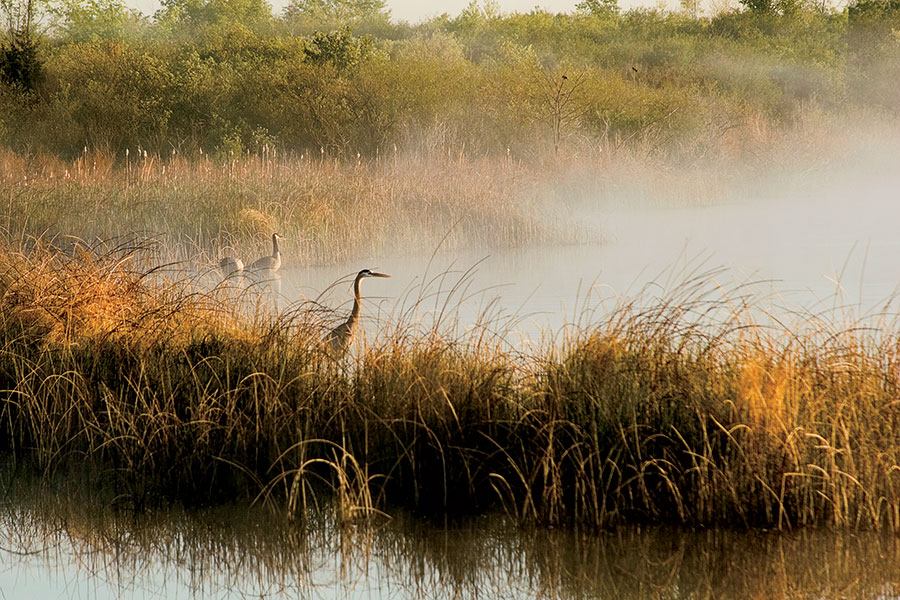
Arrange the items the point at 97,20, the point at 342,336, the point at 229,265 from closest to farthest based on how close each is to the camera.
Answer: the point at 342,336 < the point at 229,265 < the point at 97,20

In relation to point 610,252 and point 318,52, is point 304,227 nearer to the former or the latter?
point 610,252

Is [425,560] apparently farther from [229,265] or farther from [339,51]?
[339,51]

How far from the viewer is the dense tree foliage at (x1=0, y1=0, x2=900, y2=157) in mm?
19625

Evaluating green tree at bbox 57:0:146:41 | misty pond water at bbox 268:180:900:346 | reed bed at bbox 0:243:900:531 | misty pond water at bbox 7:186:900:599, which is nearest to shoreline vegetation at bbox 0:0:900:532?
reed bed at bbox 0:243:900:531

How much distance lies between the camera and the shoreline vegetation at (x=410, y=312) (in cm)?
402

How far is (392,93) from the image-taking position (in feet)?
67.1

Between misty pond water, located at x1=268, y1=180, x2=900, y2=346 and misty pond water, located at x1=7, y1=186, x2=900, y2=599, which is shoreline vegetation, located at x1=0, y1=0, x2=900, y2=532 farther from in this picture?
misty pond water, located at x1=268, y1=180, x2=900, y2=346

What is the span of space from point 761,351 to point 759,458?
60cm

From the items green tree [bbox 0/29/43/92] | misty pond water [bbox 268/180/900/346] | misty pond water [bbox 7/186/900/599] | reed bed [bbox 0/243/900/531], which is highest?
green tree [bbox 0/29/43/92]

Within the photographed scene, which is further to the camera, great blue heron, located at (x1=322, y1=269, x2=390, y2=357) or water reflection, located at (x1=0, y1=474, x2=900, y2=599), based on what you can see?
great blue heron, located at (x1=322, y1=269, x2=390, y2=357)

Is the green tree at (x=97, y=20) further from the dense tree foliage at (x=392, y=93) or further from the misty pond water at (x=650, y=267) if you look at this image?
the misty pond water at (x=650, y=267)

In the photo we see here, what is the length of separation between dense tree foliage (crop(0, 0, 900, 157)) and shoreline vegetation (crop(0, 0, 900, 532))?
0.08 m

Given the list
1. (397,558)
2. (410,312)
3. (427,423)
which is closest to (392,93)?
(410,312)

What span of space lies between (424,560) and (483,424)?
29.3 inches
